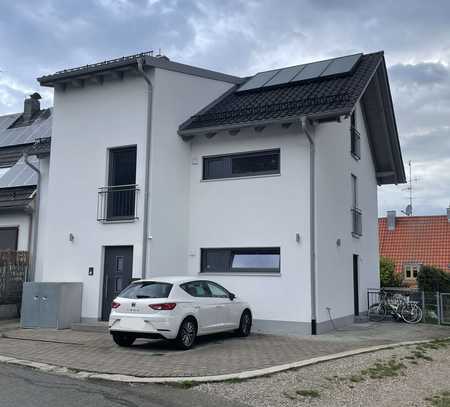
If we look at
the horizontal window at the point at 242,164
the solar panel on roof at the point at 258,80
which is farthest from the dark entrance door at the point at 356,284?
the solar panel on roof at the point at 258,80

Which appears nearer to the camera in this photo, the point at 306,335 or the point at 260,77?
the point at 306,335

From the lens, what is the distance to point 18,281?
16.6 meters

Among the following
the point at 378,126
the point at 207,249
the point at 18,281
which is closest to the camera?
the point at 207,249

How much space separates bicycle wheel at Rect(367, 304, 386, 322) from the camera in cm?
1798

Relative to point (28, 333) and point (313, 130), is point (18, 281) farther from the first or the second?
point (313, 130)

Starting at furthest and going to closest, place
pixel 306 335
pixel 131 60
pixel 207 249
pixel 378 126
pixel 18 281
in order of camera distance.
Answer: pixel 378 126 → pixel 18 281 → pixel 207 249 → pixel 131 60 → pixel 306 335

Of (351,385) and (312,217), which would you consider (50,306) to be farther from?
(351,385)

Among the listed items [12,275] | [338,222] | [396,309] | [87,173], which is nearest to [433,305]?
[396,309]

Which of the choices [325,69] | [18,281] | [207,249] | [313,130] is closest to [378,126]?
[325,69]

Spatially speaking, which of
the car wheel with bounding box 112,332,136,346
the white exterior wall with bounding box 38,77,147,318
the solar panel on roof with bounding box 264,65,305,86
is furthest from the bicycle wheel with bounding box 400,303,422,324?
the car wheel with bounding box 112,332,136,346

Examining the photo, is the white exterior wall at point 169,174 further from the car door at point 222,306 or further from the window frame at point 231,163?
the car door at point 222,306

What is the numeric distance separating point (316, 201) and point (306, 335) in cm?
328

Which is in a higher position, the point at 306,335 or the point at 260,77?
the point at 260,77

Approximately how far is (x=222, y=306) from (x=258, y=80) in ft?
28.5
